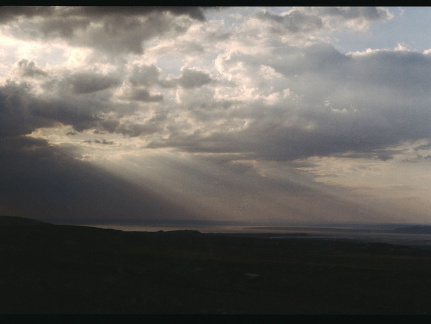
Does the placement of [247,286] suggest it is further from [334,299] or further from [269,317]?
[269,317]

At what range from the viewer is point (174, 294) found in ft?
65.2

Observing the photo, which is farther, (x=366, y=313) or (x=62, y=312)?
(x=366, y=313)

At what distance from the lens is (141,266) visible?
27047mm

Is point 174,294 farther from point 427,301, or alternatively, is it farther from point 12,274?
point 427,301

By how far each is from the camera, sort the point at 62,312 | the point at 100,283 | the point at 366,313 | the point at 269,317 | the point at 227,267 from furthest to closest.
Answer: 1. the point at 227,267
2. the point at 100,283
3. the point at 366,313
4. the point at 62,312
5. the point at 269,317

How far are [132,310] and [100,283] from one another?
570 centimetres

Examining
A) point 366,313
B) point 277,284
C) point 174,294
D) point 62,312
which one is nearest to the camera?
point 62,312

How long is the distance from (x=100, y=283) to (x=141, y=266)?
5.60 meters

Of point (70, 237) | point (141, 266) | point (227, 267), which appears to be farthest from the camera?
point (70, 237)

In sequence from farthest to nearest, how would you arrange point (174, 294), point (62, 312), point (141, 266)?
1. point (141, 266)
2. point (174, 294)
3. point (62, 312)

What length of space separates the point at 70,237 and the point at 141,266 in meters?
18.7

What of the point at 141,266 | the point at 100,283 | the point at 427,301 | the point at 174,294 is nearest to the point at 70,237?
the point at 141,266

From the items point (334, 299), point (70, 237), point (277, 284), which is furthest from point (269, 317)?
point (70, 237)

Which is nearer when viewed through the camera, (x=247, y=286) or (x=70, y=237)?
(x=247, y=286)
